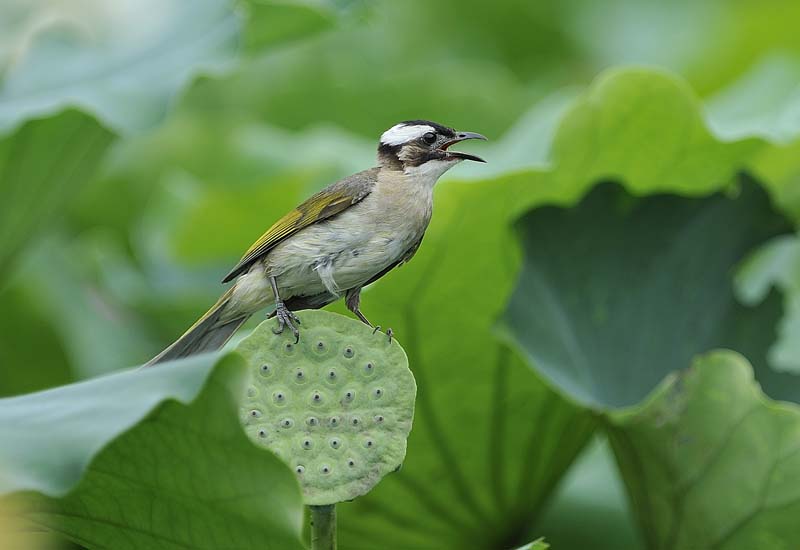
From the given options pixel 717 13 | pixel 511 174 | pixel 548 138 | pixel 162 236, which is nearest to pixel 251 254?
pixel 511 174

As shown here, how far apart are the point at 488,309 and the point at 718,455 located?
561 millimetres

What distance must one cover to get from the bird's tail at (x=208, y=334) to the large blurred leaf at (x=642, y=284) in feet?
3.06

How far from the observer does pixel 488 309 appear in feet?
8.73

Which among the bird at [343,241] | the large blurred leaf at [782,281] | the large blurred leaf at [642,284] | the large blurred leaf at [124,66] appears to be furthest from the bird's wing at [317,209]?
the large blurred leaf at [782,281]

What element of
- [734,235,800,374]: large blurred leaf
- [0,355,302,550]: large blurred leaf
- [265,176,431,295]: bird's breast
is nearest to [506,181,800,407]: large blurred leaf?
[734,235,800,374]: large blurred leaf

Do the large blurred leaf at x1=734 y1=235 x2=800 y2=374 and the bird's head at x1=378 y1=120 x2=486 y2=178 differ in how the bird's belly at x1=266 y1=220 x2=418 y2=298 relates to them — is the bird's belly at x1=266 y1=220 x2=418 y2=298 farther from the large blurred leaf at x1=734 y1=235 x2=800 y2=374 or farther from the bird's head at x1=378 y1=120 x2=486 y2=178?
the large blurred leaf at x1=734 y1=235 x2=800 y2=374

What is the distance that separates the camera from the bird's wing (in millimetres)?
1792

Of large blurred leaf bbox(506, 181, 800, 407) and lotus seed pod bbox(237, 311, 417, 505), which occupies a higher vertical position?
large blurred leaf bbox(506, 181, 800, 407)

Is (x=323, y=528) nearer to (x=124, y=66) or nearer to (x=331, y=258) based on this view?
(x=331, y=258)

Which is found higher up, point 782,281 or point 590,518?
point 782,281

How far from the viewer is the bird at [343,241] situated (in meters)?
1.68

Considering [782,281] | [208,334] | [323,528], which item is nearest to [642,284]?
[782,281]

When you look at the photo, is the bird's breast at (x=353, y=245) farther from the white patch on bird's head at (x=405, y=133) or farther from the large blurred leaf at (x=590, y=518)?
the large blurred leaf at (x=590, y=518)

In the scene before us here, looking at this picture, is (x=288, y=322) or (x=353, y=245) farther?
(x=353, y=245)
